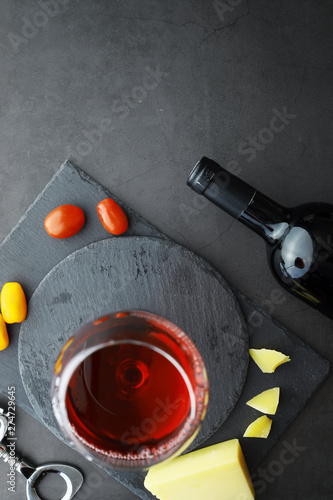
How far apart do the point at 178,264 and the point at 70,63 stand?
1.39 ft

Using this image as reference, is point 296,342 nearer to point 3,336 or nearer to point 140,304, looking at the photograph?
point 140,304

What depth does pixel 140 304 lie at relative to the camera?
2.66 feet

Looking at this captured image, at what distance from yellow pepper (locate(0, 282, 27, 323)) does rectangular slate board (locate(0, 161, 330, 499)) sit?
0.08 feet

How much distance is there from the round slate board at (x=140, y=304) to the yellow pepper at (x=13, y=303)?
0.06 ft

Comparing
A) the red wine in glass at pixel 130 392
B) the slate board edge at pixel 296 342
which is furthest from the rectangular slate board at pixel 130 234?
the red wine in glass at pixel 130 392

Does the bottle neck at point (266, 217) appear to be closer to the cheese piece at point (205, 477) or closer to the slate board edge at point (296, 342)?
the slate board edge at point (296, 342)

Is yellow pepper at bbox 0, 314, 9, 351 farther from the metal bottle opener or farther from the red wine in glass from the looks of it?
the red wine in glass

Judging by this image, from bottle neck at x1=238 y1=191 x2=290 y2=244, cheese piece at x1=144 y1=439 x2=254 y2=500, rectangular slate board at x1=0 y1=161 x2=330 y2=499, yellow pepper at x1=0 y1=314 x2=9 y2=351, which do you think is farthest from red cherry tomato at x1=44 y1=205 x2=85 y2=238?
cheese piece at x1=144 y1=439 x2=254 y2=500

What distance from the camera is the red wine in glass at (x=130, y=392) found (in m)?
0.59

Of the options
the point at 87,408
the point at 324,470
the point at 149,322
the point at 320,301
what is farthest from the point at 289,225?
the point at 324,470

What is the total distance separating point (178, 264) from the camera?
82cm

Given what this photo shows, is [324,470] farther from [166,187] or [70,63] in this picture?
[70,63]

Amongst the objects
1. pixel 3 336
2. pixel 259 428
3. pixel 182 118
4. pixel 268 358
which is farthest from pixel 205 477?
pixel 182 118

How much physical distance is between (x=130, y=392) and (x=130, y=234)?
30cm
